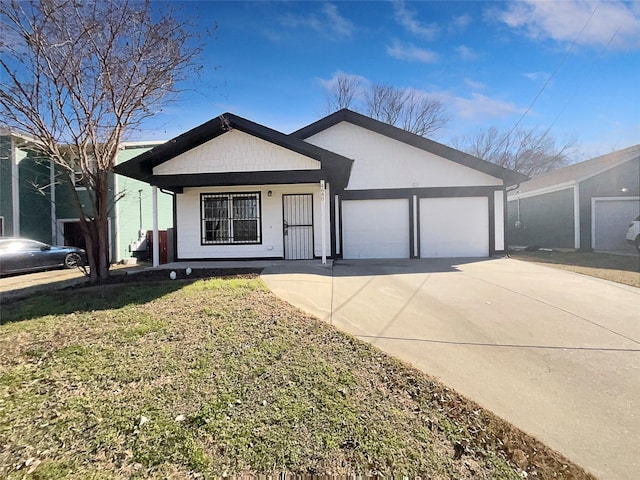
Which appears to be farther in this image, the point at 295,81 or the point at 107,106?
the point at 295,81

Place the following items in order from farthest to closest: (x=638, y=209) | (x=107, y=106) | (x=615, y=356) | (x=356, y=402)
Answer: (x=638, y=209) → (x=107, y=106) → (x=615, y=356) → (x=356, y=402)

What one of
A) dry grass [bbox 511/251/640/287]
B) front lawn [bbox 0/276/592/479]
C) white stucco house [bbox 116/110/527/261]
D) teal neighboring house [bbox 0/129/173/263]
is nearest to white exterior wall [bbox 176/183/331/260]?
white stucco house [bbox 116/110/527/261]

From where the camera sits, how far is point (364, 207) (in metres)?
12.0

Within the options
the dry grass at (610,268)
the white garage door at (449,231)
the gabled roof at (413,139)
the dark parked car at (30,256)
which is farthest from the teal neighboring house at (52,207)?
the dry grass at (610,268)

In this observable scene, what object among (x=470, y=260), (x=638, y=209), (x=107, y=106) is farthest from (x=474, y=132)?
(x=107, y=106)

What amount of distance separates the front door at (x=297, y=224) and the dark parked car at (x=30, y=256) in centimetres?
724

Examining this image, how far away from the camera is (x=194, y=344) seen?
4.01 meters

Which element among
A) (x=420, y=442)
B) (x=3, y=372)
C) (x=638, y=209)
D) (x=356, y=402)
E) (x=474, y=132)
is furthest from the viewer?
(x=474, y=132)

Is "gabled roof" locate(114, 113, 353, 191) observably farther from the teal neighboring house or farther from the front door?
the teal neighboring house

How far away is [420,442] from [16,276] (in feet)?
49.6

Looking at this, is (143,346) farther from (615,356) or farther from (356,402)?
(615,356)

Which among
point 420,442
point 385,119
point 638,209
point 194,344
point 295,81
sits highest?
point 385,119

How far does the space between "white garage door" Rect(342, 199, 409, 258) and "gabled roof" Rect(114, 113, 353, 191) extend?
9.61 feet

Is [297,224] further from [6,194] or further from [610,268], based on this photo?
[6,194]
